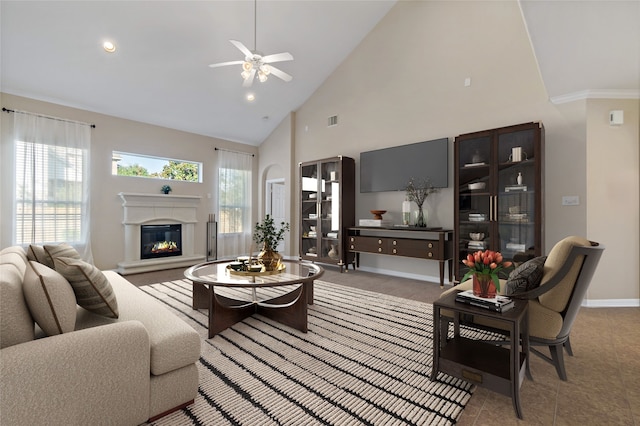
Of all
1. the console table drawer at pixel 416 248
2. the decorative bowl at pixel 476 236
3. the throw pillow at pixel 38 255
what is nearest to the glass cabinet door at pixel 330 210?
the console table drawer at pixel 416 248

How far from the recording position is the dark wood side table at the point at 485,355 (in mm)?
1561

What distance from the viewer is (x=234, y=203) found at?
6832 mm

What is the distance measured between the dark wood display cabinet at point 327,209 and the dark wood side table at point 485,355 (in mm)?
3354

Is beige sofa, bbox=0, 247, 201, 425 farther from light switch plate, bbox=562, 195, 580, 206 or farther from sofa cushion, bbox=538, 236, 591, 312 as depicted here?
light switch plate, bbox=562, 195, 580, 206

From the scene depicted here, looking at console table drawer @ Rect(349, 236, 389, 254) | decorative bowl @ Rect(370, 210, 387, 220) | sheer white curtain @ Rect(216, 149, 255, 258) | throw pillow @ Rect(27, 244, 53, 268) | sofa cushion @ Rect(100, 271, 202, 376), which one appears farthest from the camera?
sheer white curtain @ Rect(216, 149, 255, 258)

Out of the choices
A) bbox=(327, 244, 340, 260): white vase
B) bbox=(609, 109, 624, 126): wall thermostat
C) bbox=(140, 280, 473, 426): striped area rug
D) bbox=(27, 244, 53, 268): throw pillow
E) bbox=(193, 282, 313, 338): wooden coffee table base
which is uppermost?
bbox=(609, 109, 624, 126): wall thermostat

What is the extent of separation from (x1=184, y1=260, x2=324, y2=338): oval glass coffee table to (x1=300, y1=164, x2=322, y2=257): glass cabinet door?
239 centimetres

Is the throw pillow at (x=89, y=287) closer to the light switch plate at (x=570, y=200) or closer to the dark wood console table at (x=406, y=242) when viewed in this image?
the dark wood console table at (x=406, y=242)

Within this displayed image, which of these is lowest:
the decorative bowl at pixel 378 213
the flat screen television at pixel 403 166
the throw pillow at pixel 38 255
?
the throw pillow at pixel 38 255

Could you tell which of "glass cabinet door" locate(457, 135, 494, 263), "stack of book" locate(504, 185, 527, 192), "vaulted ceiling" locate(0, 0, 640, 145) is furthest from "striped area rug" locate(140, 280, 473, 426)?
"vaulted ceiling" locate(0, 0, 640, 145)

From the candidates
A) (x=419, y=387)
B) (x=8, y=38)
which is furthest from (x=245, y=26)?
(x=419, y=387)

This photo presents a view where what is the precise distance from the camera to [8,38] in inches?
141

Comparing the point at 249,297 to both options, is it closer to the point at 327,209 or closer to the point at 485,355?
the point at 485,355

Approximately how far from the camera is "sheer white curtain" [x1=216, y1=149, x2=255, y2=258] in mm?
6609
